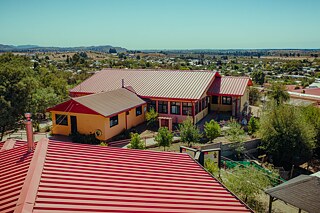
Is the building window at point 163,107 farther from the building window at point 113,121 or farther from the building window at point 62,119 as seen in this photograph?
the building window at point 62,119

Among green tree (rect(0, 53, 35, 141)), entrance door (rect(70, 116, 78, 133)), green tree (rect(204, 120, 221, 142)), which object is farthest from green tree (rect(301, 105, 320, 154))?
green tree (rect(0, 53, 35, 141))

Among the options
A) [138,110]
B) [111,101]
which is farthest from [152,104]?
[111,101]

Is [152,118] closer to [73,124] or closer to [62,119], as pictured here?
[73,124]

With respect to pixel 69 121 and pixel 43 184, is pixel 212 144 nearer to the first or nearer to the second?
pixel 69 121

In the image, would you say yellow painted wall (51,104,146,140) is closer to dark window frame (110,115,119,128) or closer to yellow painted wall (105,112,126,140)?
yellow painted wall (105,112,126,140)

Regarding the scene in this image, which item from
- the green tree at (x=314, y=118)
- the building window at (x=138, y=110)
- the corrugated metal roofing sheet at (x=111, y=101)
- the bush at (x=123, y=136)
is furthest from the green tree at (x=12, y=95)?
the green tree at (x=314, y=118)
